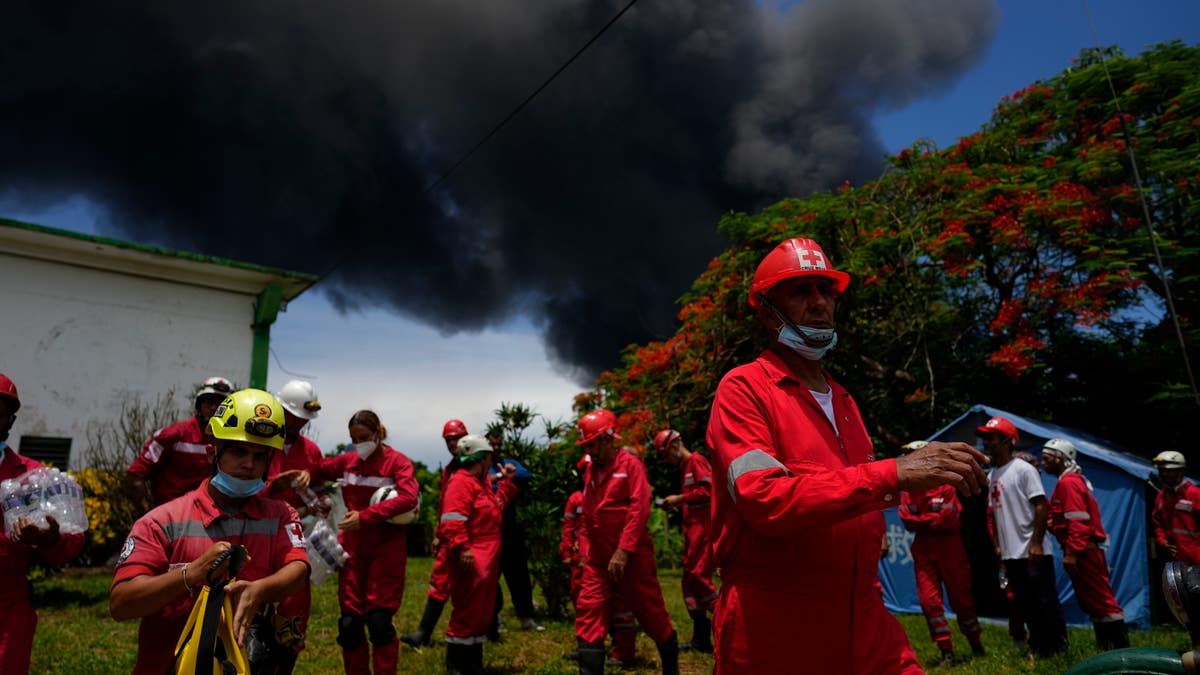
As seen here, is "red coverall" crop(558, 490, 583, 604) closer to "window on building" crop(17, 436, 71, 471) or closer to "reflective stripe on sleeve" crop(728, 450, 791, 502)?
"reflective stripe on sleeve" crop(728, 450, 791, 502)

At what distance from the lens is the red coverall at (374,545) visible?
6211mm

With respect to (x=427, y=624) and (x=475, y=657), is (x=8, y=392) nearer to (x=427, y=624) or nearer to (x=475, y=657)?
(x=475, y=657)

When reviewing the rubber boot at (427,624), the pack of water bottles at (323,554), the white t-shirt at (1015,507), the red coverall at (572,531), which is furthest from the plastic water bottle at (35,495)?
the white t-shirt at (1015,507)

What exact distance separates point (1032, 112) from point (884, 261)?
4.90 metres

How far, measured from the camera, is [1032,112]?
17719 millimetres

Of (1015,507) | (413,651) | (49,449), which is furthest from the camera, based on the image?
Result: (49,449)

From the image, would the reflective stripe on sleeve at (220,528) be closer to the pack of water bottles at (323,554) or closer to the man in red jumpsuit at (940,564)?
the pack of water bottles at (323,554)

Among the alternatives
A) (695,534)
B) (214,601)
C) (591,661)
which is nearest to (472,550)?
(591,661)

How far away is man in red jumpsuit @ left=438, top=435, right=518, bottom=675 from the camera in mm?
6922

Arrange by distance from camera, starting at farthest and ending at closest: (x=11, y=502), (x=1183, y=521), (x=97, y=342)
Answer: (x=97, y=342), (x=1183, y=521), (x=11, y=502)

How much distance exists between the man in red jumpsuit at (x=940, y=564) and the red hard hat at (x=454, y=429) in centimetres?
534

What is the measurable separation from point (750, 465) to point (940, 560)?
7473 millimetres

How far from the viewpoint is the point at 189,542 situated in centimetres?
303

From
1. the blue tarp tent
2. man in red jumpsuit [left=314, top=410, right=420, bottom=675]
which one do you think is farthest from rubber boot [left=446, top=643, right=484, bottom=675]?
the blue tarp tent
